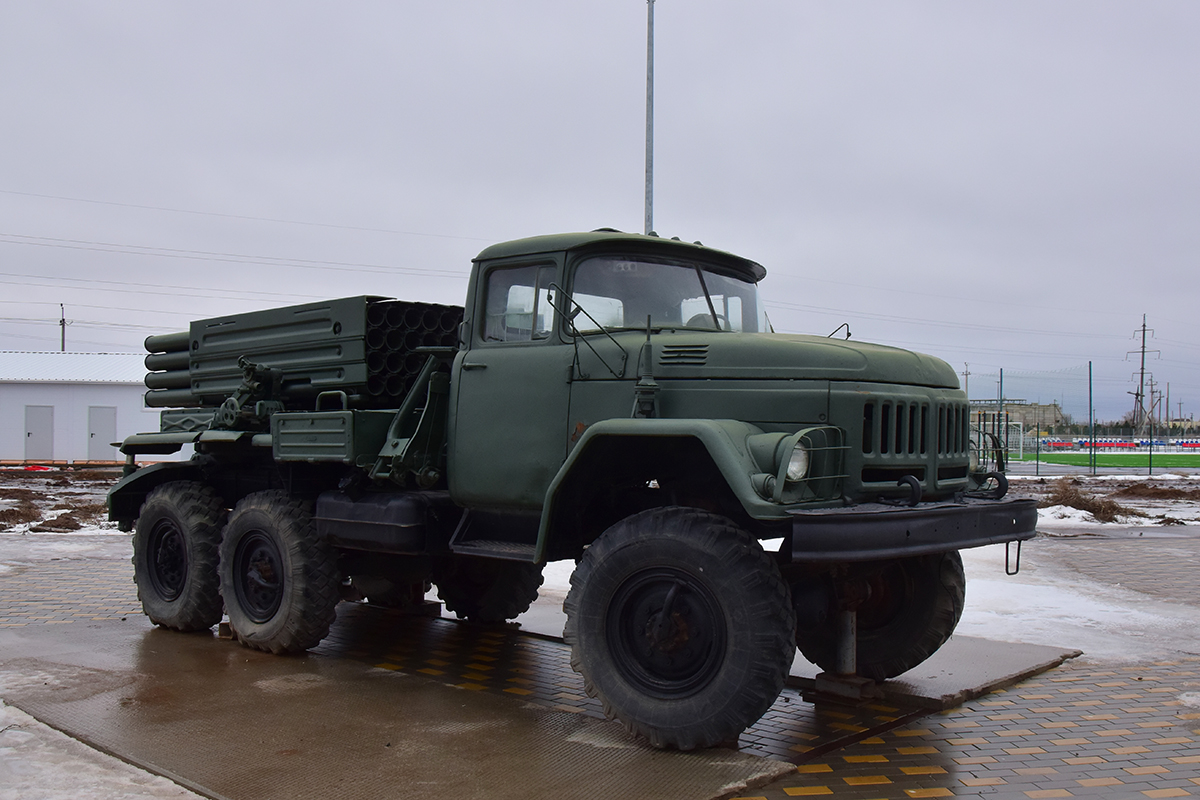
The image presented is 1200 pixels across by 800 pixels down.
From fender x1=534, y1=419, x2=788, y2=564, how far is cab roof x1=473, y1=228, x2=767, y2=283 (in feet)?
4.42

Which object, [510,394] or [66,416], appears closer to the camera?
[510,394]

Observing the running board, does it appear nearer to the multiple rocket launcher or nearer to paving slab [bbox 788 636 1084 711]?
the multiple rocket launcher

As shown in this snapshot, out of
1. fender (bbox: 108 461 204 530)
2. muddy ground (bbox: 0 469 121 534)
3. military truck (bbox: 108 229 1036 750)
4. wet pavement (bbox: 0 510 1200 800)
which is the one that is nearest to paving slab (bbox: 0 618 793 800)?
wet pavement (bbox: 0 510 1200 800)

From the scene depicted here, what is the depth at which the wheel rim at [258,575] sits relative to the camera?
24.8 feet

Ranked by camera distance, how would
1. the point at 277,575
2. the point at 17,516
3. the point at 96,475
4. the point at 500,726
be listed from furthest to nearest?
the point at 96,475 → the point at 17,516 → the point at 277,575 → the point at 500,726

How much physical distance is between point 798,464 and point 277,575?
165 inches

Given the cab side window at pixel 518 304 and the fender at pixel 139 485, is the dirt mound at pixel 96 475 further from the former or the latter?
the cab side window at pixel 518 304

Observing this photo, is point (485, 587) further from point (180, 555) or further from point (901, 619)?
point (901, 619)

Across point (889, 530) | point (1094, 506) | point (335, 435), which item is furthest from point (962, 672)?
point (1094, 506)

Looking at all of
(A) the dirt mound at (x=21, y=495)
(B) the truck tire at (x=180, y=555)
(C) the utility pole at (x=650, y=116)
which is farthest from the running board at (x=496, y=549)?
(A) the dirt mound at (x=21, y=495)

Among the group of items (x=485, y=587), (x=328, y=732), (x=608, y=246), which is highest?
(x=608, y=246)

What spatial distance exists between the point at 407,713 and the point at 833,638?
259cm

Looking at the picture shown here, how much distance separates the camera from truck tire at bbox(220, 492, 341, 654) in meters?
7.27

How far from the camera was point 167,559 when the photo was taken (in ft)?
28.1
